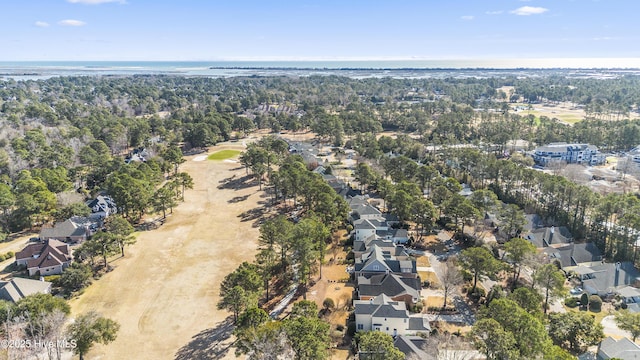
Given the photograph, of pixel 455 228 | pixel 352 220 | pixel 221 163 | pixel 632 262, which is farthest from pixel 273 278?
pixel 221 163

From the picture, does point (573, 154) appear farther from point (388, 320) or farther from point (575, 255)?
point (388, 320)

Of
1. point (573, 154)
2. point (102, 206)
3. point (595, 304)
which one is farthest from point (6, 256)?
point (573, 154)

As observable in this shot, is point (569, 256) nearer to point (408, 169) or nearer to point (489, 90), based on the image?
point (408, 169)

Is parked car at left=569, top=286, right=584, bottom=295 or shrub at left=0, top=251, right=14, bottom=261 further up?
shrub at left=0, top=251, right=14, bottom=261

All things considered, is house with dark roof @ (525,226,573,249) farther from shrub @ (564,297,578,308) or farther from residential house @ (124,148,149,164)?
residential house @ (124,148,149,164)

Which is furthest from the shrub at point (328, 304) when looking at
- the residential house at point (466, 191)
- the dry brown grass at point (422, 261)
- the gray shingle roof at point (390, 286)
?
the residential house at point (466, 191)

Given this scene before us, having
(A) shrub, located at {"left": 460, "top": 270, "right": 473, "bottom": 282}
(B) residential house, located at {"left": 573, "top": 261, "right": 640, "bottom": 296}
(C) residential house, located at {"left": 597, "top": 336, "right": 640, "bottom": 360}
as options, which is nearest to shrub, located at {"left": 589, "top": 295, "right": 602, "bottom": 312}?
(B) residential house, located at {"left": 573, "top": 261, "right": 640, "bottom": 296}

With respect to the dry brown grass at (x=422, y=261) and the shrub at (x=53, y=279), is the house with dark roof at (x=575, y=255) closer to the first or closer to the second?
the dry brown grass at (x=422, y=261)
